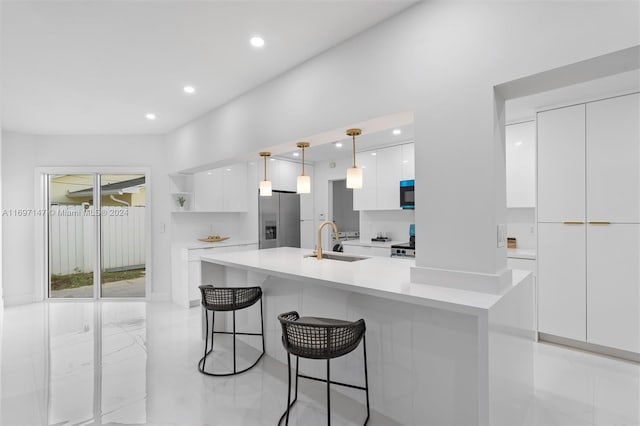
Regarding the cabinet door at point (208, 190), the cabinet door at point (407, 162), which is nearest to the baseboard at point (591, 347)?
the cabinet door at point (407, 162)

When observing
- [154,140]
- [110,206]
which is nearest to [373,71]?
[154,140]

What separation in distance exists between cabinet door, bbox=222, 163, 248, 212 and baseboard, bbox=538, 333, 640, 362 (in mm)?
4625

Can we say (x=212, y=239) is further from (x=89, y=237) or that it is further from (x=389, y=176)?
(x=389, y=176)

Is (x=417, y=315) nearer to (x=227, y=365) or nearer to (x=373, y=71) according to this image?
(x=373, y=71)

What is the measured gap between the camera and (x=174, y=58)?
9.11ft

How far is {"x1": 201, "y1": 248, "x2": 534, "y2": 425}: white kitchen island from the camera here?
1667mm

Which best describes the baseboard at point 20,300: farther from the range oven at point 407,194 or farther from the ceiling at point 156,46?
the range oven at point 407,194

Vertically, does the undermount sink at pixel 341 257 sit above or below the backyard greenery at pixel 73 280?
above

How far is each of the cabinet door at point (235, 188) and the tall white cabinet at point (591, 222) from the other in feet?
14.3

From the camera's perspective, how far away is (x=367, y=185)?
551 cm

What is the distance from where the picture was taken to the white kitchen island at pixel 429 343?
5.47 ft

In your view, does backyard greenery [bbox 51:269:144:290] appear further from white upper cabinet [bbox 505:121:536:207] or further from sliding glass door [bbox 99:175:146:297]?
white upper cabinet [bbox 505:121:536:207]

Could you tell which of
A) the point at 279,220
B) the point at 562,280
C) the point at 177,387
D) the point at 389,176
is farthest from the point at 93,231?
the point at 562,280

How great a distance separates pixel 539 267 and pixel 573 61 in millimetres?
2572
